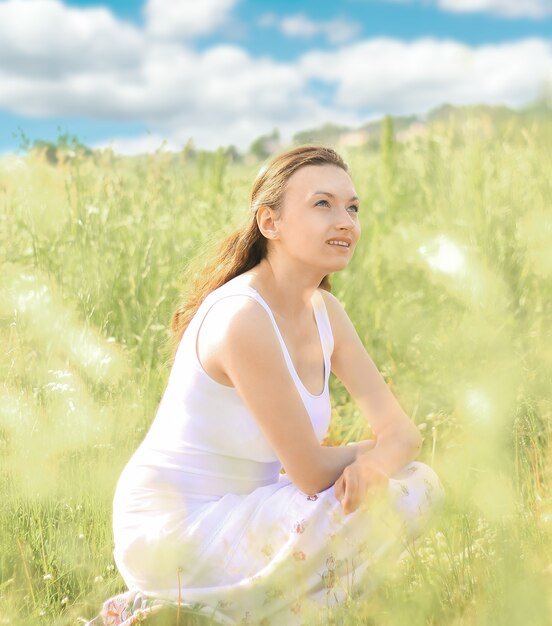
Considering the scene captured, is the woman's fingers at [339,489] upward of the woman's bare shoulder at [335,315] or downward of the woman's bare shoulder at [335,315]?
downward

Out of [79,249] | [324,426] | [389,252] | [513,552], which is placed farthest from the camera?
[389,252]

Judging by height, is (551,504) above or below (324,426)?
below

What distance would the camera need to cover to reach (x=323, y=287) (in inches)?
93.7

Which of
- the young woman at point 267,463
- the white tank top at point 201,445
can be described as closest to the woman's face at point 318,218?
the young woman at point 267,463

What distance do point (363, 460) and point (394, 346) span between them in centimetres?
147

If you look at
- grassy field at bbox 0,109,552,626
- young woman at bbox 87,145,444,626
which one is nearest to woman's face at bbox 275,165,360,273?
young woman at bbox 87,145,444,626

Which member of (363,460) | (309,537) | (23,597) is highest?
(363,460)

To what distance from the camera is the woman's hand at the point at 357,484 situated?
1.81m

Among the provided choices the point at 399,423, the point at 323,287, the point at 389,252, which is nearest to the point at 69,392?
the point at 323,287

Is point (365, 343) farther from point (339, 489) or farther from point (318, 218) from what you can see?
point (339, 489)

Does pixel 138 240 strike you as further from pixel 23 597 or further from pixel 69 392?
pixel 23 597

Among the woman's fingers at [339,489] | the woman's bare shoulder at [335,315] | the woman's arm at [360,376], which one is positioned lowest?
the woman's fingers at [339,489]

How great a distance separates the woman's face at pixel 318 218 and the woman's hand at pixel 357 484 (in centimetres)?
48

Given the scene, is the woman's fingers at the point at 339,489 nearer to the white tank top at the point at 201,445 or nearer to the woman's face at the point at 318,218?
the white tank top at the point at 201,445
